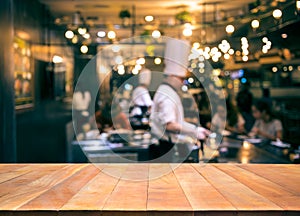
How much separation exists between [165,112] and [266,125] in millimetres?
2604

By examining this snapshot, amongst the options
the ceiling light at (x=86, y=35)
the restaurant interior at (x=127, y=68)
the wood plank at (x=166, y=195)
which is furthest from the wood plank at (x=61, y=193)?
the ceiling light at (x=86, y=35)

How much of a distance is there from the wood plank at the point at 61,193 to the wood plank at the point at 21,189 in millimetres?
35

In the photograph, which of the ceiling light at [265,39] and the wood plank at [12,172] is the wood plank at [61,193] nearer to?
the wood plank at [12,172]

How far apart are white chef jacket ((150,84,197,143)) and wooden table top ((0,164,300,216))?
4.28 ft

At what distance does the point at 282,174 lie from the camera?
6.05 ft

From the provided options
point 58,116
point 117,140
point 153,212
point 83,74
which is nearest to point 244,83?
point 58,116

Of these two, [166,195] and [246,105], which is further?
[246,105]

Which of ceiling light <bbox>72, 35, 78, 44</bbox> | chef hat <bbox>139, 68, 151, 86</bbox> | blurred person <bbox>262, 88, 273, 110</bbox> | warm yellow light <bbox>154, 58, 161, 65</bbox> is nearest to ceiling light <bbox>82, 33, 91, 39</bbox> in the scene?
ceiling light <bbox>72, 35, 78, 44</bbox>

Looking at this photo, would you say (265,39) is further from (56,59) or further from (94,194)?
(94,194)

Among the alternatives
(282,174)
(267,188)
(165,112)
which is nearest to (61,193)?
(267,188)

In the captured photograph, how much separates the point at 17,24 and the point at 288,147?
314 cm

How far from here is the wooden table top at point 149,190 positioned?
124cm

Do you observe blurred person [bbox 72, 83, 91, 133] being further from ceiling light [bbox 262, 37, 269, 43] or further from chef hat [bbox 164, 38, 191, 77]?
ceiling light [bbox 262, 37, 269, 43]

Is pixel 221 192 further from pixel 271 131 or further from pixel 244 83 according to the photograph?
pixel 244 83
